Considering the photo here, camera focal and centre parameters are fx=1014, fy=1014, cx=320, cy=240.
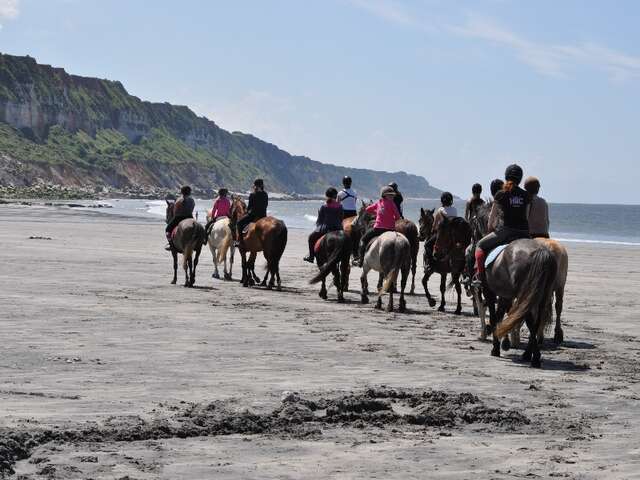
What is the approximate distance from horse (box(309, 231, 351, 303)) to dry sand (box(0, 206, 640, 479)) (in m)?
1.37

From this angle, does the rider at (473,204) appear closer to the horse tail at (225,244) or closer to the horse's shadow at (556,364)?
the horse's shadow at (556,364)

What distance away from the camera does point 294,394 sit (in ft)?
31.0

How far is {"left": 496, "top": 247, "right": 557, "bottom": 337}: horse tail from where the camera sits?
39.5 ft

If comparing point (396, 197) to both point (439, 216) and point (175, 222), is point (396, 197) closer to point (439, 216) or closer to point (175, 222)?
point (439, 216)

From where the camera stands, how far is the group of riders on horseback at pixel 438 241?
488 inches

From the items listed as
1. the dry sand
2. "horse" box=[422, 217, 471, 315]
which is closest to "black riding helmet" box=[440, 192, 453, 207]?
"horse" box=[422, 217, 471, 315]

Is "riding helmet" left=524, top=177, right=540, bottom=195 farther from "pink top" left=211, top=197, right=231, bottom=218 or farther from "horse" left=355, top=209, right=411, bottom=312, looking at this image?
"pink top" left=211, top=197, right=231, bottom=218

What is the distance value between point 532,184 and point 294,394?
6.24 m

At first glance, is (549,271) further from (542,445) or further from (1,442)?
A: (1,442)

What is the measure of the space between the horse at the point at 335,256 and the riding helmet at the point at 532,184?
6.33m

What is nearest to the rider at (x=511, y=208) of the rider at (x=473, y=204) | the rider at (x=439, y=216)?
the rider at (x=473, y=204)

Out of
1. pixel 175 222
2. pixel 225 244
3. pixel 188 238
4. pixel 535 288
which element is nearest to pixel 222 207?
pixel 225 244

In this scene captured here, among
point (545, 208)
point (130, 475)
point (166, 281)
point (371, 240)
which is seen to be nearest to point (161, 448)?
point (130, 475)

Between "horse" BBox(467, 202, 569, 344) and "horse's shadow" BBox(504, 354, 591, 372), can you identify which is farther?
"horse" BBox(467, 202, 569, 344)
